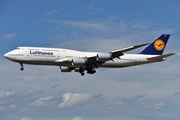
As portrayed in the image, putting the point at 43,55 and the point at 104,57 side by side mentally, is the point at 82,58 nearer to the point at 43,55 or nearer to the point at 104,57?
the point at 104,57

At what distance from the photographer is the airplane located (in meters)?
82.4

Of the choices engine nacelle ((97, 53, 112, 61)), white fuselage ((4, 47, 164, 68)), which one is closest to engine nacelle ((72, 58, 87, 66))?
white fuselage ((4, 47, 164, 68))

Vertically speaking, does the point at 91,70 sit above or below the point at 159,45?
below

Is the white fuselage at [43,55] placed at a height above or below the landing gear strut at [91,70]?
above

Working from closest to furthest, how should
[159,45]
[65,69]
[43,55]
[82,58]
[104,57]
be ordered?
[43,55] → [104,57] → [82,58] → [65,69] → [159,45]

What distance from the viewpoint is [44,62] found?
3258 inches

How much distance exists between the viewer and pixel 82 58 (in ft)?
285

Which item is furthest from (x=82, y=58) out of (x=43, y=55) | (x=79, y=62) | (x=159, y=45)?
(x=159, y=45)

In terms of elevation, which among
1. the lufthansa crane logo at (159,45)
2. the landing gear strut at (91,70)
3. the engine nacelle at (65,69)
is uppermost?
the lufthansa crane logo at (159,45)

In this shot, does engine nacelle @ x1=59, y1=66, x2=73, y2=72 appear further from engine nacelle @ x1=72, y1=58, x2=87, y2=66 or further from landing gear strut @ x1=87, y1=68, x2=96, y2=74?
engine nacelle @ x1=72, y1=58, x2=87, y2=66

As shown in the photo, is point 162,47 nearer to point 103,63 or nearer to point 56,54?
point 103,63

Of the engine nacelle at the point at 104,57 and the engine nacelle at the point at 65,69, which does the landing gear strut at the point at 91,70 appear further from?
the engine nacelle at the point at 104,57

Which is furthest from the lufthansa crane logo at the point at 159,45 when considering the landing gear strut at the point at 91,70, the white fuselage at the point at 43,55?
the landing gear strut at the point at 91,70

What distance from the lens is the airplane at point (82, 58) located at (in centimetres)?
8244
